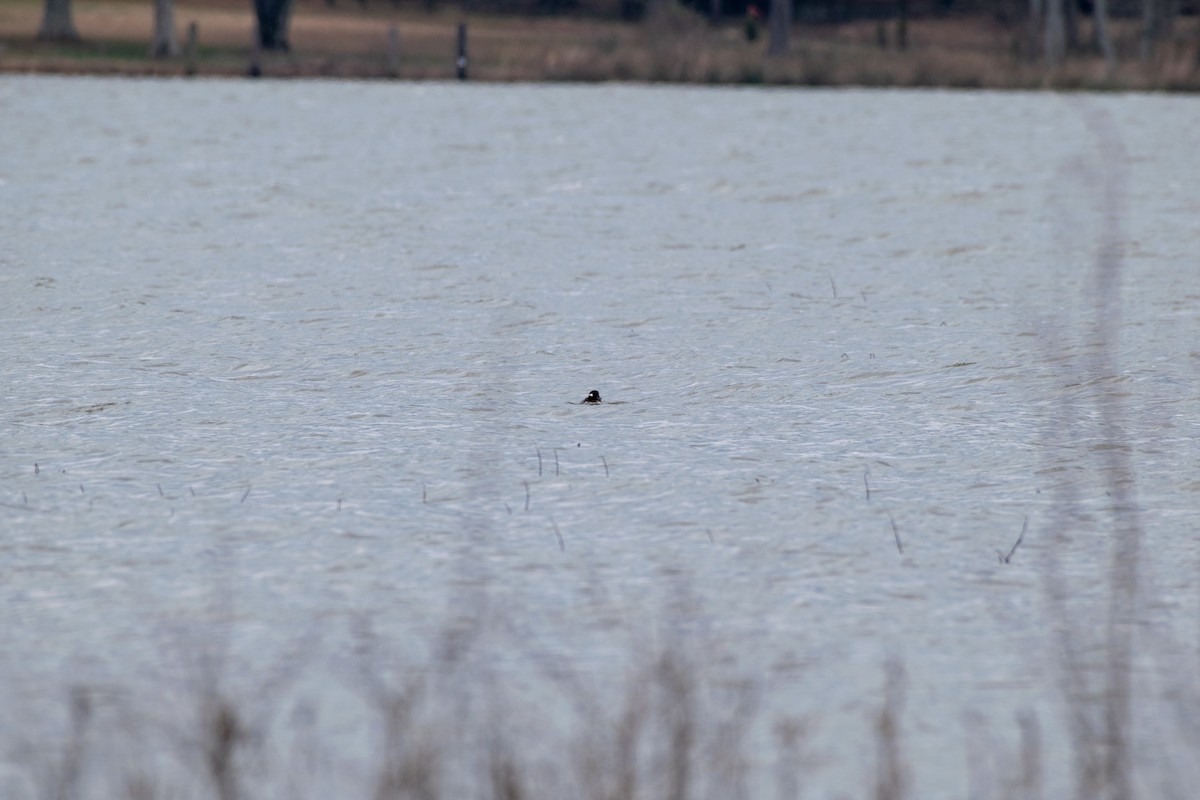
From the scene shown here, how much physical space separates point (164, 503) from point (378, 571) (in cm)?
79

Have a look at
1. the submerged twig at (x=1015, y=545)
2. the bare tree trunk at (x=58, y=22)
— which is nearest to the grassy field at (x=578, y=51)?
the bare tree trunk at (x=58, y=22)

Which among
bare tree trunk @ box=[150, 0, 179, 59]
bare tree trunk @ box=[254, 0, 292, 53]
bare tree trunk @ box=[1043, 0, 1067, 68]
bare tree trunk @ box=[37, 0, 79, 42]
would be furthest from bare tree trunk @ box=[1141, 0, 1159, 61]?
bare tree trunk @ box=[37, 0, 79, 42]

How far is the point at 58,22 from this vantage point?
35.4 meters

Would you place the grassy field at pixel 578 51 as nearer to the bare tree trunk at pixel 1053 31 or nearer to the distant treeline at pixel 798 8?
the bare tree trunk at pixel 1053 31

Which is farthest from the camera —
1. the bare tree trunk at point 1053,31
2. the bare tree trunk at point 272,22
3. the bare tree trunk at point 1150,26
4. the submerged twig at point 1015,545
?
the bare tree trunk at point 272,22

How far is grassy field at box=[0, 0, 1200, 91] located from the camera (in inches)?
886

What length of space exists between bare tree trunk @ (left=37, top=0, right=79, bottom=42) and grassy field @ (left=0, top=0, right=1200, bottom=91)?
53 cm

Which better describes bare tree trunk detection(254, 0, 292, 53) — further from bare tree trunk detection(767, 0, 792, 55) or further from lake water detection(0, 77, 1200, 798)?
lake water detection(0, 77, 1200, 798)

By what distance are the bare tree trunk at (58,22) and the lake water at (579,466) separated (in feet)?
86.1

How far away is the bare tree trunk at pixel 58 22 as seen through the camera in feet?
115

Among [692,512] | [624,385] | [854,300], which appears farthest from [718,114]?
[692,512]

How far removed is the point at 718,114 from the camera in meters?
17.5

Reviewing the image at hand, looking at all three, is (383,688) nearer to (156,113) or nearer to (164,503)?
(164,503)

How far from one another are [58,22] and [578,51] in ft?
54.7
